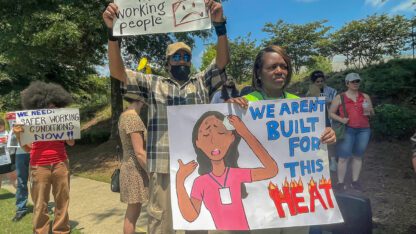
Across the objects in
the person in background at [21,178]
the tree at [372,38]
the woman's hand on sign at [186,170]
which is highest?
the tree at [372,38]

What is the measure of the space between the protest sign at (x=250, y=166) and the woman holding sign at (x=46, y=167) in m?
2.47

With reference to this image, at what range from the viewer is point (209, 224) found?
257cm

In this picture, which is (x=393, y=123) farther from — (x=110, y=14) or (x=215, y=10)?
(x=110, y=14)

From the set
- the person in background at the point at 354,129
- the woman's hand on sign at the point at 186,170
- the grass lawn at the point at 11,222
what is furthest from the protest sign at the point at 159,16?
the person in background at the point at 354,129

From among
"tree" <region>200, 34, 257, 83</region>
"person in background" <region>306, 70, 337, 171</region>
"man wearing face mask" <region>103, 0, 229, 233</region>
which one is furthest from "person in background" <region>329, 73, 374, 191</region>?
"tree" <region>200, 34, 257, 83</region>

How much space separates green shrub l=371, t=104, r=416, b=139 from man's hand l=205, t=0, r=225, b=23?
21.3 ft

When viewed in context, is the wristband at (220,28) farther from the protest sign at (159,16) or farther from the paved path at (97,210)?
the paved path at (97,210)

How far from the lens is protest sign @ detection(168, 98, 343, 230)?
2598mm

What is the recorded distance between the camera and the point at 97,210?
21.2ft

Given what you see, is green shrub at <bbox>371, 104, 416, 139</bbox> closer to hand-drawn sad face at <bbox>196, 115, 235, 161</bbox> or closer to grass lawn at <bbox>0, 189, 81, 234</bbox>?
grass lawn at <bbox>0, 189, 81, 234</bbox>

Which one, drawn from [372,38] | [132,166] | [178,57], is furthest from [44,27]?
[372,38]

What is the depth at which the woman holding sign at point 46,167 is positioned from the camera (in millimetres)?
4559

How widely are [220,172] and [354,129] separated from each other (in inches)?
159

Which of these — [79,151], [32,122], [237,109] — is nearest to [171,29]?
[237,109]
